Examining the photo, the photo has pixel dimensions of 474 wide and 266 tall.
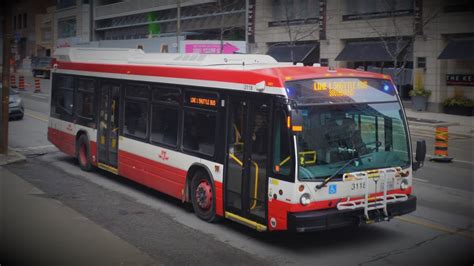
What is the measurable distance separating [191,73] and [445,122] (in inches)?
800

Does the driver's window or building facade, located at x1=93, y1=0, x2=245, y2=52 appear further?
building facade, located at x1=93, y1=0, x2=245, y2=52

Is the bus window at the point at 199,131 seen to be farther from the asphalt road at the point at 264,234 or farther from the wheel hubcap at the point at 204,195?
the asphalt road at the point at 264,234

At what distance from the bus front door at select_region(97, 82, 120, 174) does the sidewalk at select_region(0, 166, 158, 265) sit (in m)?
3.03

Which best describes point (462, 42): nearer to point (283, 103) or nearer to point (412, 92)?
point (412, 92)

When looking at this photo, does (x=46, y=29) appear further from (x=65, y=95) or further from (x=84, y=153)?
(x=84, y=153)

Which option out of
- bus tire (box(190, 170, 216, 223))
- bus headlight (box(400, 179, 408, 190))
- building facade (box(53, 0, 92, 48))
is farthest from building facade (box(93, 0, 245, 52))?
bus headlight (box(400, 179, 408, 190))

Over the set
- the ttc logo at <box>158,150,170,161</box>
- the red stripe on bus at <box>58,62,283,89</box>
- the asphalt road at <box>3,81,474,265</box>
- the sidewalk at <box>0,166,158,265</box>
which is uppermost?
the red stripe on bus at <box>58,62,283,89</box>

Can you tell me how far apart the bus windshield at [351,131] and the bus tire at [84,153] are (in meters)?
7.05

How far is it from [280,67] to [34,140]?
40.7 feet

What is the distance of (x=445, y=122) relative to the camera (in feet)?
88.0

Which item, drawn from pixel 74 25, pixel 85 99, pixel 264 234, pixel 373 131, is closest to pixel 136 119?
pixel 85 99

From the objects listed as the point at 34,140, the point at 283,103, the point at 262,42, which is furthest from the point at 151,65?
the point at 262,42

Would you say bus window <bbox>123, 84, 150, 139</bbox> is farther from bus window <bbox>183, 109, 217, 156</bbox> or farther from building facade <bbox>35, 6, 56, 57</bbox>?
building facade <bbox>35, 6, 56, 57</bbox>

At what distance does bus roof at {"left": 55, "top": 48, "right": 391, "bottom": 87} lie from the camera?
7867 millimetres
